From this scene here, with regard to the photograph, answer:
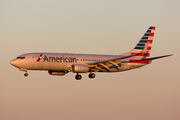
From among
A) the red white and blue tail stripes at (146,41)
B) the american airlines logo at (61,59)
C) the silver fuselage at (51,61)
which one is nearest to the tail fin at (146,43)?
the red white and blue tail stripes at (146,41)

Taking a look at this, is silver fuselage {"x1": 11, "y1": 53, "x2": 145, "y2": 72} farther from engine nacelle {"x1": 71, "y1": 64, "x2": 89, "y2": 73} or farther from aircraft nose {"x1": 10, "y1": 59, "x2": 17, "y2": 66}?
engine nacelle {"x1": 71, "y1": 64, "x2": 89, "y2": 73}

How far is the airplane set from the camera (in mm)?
62750

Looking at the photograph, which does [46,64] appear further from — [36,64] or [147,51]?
[147,51]

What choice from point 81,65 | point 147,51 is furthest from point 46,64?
point 147,51

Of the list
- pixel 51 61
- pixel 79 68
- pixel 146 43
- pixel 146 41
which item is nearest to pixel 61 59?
pixel 51 61

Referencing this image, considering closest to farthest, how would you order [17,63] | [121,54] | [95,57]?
[17,63] < [95,57] < [121,54]

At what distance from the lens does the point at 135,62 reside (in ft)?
235

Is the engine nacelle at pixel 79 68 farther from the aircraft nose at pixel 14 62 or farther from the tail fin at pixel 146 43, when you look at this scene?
the tail fin at pixel 146 43

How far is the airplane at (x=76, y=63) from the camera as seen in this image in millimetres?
62750

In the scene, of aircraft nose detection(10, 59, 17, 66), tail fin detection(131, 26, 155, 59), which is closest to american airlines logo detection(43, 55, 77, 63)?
aircraft nose detection(10, 59, 17, 66)

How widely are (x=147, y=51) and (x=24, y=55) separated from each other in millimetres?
27688

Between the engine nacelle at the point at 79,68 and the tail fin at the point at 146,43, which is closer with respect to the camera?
the engine nacelle at the point at 79,68

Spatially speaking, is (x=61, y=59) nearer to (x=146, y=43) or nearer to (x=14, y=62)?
(x=14, y=62)

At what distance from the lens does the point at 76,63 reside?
65.4 metres
